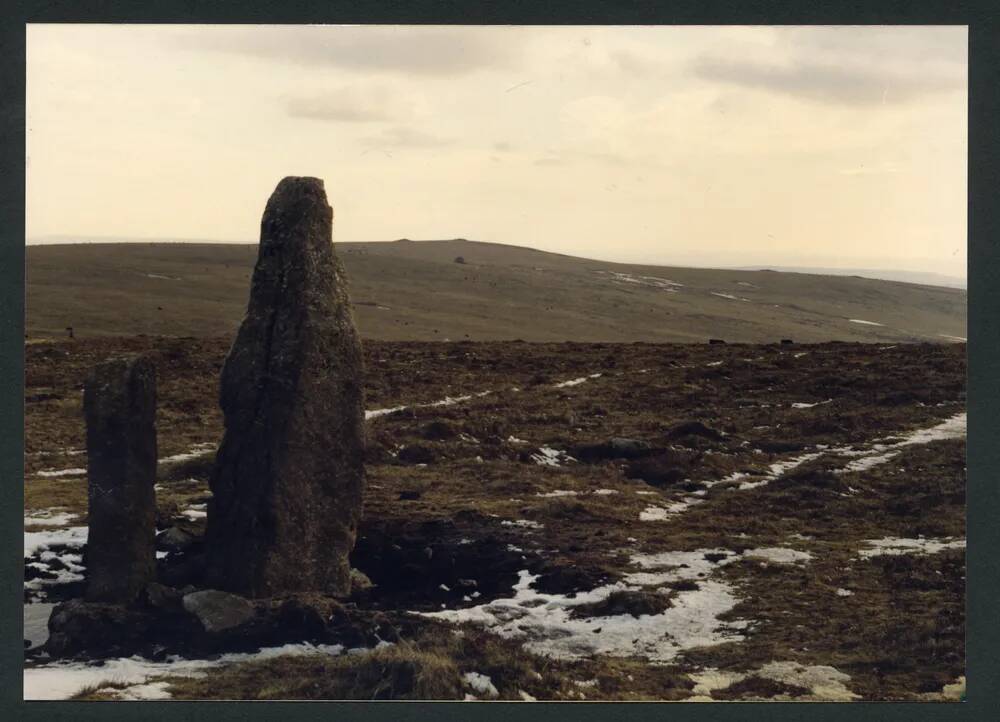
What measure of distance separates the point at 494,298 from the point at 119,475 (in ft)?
329

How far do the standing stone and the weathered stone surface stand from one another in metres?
1.01

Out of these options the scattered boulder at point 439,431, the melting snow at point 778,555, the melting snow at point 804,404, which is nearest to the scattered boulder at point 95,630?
the melting snow at point 778,555

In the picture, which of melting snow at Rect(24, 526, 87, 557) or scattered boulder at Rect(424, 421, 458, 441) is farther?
scattered boulder at Rect(424, 421, 458, 441)

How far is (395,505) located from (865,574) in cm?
897

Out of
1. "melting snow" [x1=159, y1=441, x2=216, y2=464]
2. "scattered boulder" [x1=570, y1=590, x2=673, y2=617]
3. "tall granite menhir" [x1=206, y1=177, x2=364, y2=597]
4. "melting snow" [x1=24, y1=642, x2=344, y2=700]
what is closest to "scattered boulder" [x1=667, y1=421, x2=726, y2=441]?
"melting snow" [x1=159, y1=441, x2=216, y2=464]

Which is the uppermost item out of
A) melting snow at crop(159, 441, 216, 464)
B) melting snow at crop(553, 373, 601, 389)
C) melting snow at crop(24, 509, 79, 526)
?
melting snow at crop(553, 373, 601, 389)

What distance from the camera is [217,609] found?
1497 cm

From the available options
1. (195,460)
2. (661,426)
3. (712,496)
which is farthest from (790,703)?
(661,426)

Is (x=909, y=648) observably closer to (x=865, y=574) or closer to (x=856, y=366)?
(x=865, y=574)

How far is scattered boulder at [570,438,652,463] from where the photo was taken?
27.5 meters

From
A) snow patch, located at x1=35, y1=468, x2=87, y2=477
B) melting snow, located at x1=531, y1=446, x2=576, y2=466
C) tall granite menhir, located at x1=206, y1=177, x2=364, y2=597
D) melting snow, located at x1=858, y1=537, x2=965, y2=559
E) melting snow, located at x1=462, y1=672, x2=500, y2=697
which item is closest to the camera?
melting snow, located at x1=462, y1=672, x2=500, y2=697

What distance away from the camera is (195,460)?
24.6 m

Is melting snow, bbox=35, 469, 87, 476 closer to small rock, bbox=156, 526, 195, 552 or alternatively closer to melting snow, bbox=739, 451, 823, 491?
small rock, bbox=156, 526, 195, 552

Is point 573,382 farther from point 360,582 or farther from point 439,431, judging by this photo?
A: point 360,582
